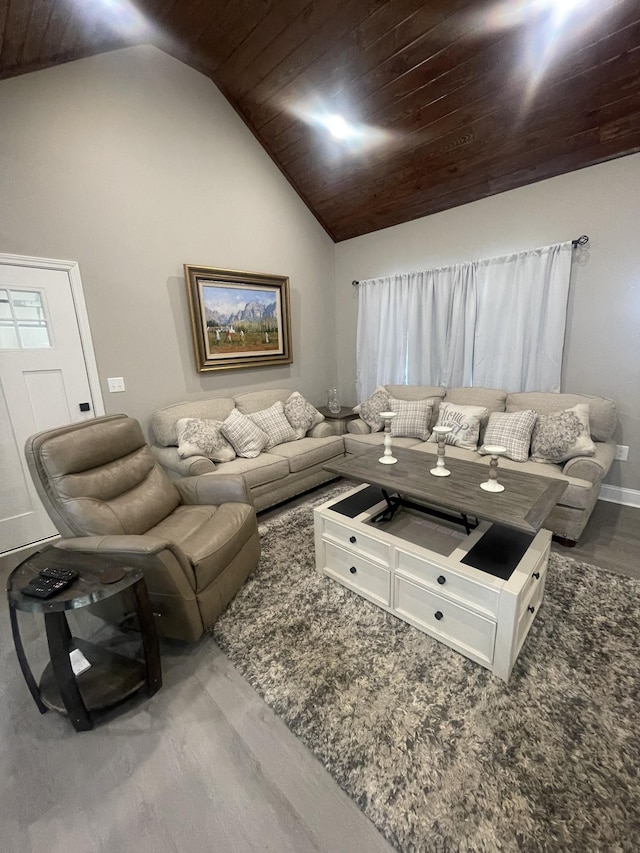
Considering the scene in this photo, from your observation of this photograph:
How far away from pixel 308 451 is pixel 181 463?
1078 millimetres

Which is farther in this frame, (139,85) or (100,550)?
(139,85)

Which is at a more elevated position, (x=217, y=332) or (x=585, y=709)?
(x=217, y=332)

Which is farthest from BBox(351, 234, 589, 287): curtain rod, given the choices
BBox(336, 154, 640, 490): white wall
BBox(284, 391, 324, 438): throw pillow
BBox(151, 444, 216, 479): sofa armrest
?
BBox(151, 444, 216, 479): sofa armrest

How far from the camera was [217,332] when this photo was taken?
11.3 ft

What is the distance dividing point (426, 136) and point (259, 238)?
1.77m

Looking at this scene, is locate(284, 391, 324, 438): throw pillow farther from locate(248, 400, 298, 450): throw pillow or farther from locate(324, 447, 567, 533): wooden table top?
locate(324, 447, 567, 533): wooden table top

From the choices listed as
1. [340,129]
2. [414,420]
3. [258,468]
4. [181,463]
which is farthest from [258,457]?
[340,129]

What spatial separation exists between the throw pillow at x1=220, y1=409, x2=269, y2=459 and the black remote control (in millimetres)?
1832

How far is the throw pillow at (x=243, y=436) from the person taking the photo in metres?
3.06

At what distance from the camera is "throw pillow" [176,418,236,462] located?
2812 millimetres

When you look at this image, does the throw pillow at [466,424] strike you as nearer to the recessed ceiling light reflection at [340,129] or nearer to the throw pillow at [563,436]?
the throw pillow at [563,436]

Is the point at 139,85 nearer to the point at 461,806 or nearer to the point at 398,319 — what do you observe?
the point at 398,319

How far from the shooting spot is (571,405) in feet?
9.11

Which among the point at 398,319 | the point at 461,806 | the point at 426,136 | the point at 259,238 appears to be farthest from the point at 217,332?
the point at 461,806
